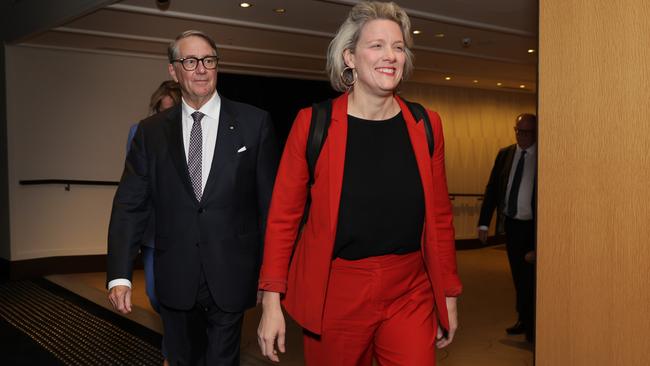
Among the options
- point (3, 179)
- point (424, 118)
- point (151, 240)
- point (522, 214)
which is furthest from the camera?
point (3, 179)

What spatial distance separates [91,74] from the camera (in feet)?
31.9

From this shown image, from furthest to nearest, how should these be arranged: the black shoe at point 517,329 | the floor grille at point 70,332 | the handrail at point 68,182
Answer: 1. the handrail at point 68,182
2. the black shoe at point 517,329
3. the floor grille at point 70,332

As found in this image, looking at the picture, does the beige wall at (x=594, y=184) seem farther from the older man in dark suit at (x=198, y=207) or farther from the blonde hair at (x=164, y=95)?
the blonde hair at (x=164, y=95)

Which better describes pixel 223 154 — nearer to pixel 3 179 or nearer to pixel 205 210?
pixel 205 210

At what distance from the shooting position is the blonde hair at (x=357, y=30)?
237 cm

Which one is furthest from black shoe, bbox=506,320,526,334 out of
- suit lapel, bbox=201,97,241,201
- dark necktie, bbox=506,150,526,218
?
suit lapel, bbox=201,97,241,201

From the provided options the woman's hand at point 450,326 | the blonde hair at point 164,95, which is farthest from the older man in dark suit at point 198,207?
the blonde hair at point 164,95

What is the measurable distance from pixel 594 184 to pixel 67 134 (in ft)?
26.4

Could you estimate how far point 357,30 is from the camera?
2.41 metres

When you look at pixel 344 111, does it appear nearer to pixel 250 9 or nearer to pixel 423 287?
pixel 423 287

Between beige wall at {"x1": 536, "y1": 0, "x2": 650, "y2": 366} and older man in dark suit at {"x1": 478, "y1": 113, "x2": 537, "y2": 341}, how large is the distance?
2.90 metres

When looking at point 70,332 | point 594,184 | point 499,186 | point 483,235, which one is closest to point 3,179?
point 70,332

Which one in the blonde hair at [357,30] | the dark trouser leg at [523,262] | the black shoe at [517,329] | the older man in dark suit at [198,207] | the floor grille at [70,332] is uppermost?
the blonde hair at [357,30]

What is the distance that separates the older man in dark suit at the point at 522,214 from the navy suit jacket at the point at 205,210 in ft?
10.5
